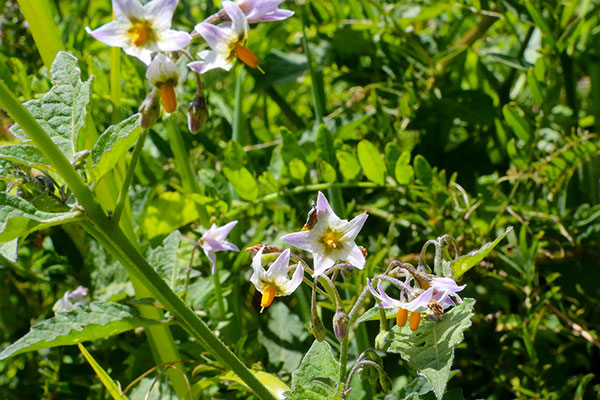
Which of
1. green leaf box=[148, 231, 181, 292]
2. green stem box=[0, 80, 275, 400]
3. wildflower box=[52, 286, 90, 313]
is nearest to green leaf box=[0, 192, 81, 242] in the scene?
green stem box=[0, 80, 275, 400]

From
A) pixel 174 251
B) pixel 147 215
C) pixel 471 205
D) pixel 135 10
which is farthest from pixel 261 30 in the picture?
pixel 135 10

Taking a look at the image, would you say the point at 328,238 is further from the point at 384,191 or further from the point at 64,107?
the point at 384,191

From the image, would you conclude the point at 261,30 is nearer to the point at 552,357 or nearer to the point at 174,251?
the point at 174,251

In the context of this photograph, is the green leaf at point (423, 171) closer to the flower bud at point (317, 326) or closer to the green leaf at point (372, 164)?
the green leaf at point (372, 164)

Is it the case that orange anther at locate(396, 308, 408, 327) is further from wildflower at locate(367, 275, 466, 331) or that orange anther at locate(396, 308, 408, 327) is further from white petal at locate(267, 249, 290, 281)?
white petal at locate(267, 249, 290, 281)

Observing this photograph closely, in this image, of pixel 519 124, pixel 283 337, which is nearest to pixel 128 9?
pixel 283 337
